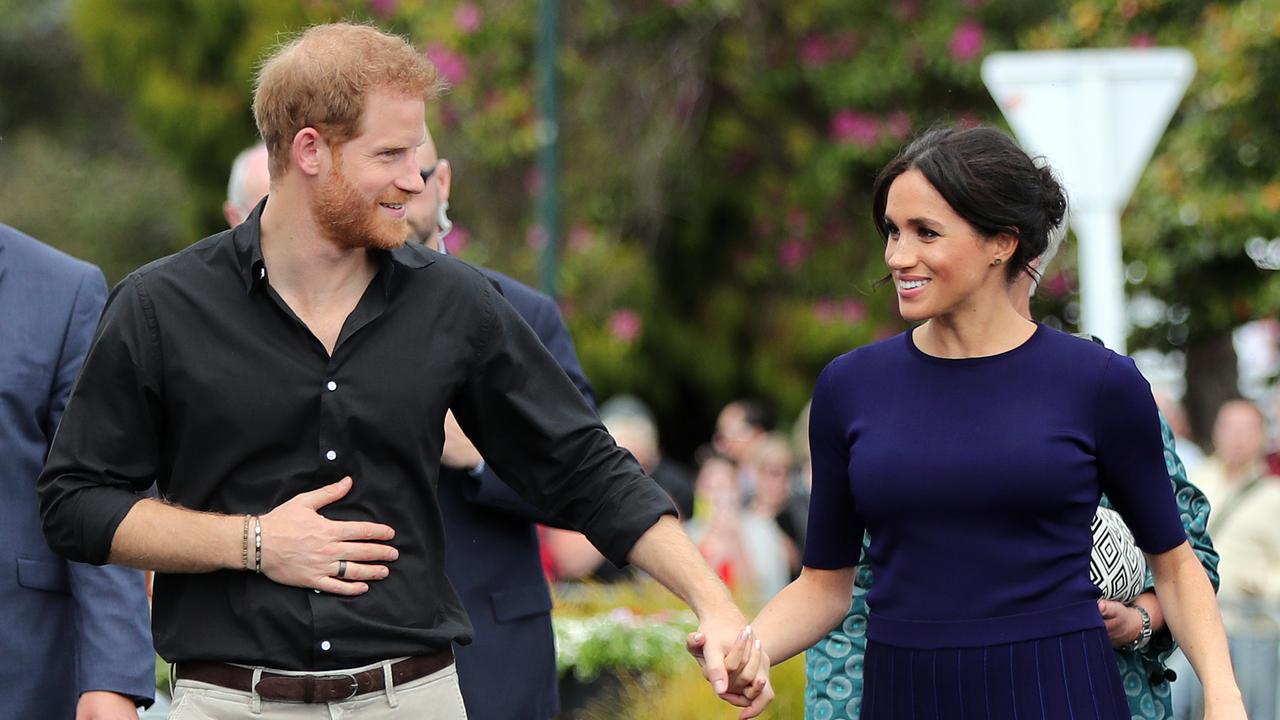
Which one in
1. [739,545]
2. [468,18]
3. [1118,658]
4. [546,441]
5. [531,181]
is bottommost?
[739,545]

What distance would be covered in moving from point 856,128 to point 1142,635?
490 inches

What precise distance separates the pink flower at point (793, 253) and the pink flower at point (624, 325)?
6.49 ft

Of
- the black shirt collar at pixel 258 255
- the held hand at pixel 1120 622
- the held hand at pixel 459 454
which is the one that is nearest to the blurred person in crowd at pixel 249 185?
the held hand at pixel 459 454

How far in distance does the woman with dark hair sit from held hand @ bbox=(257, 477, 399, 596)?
2.76 ft

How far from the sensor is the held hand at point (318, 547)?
125 inches

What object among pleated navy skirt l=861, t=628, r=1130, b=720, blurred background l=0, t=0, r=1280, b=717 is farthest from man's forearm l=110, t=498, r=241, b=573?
blurred background l=0, t=0, r=1280, b=717

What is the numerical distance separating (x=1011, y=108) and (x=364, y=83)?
5.16 m

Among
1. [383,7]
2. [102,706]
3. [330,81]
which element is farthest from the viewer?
[383,7]

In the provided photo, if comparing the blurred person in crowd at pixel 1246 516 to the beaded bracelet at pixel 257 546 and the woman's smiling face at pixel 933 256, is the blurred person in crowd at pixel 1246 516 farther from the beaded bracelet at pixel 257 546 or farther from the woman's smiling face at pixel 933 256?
the beaded bracelet at pixel 257 546

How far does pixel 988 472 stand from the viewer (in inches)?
140

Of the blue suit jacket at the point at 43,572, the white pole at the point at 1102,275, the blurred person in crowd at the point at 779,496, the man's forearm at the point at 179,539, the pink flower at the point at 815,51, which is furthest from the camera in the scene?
the pink flower at the point at 815,51

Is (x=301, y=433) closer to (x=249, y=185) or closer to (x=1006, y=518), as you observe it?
(x=1006, y=518)

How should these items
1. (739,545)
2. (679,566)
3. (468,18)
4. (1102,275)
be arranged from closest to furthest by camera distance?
1. (679,566)
2. (1102,275)
3. (739,545)
4. (468,18)

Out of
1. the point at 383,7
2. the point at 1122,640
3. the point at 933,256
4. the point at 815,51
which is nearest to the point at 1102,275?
the point at 1122,640
